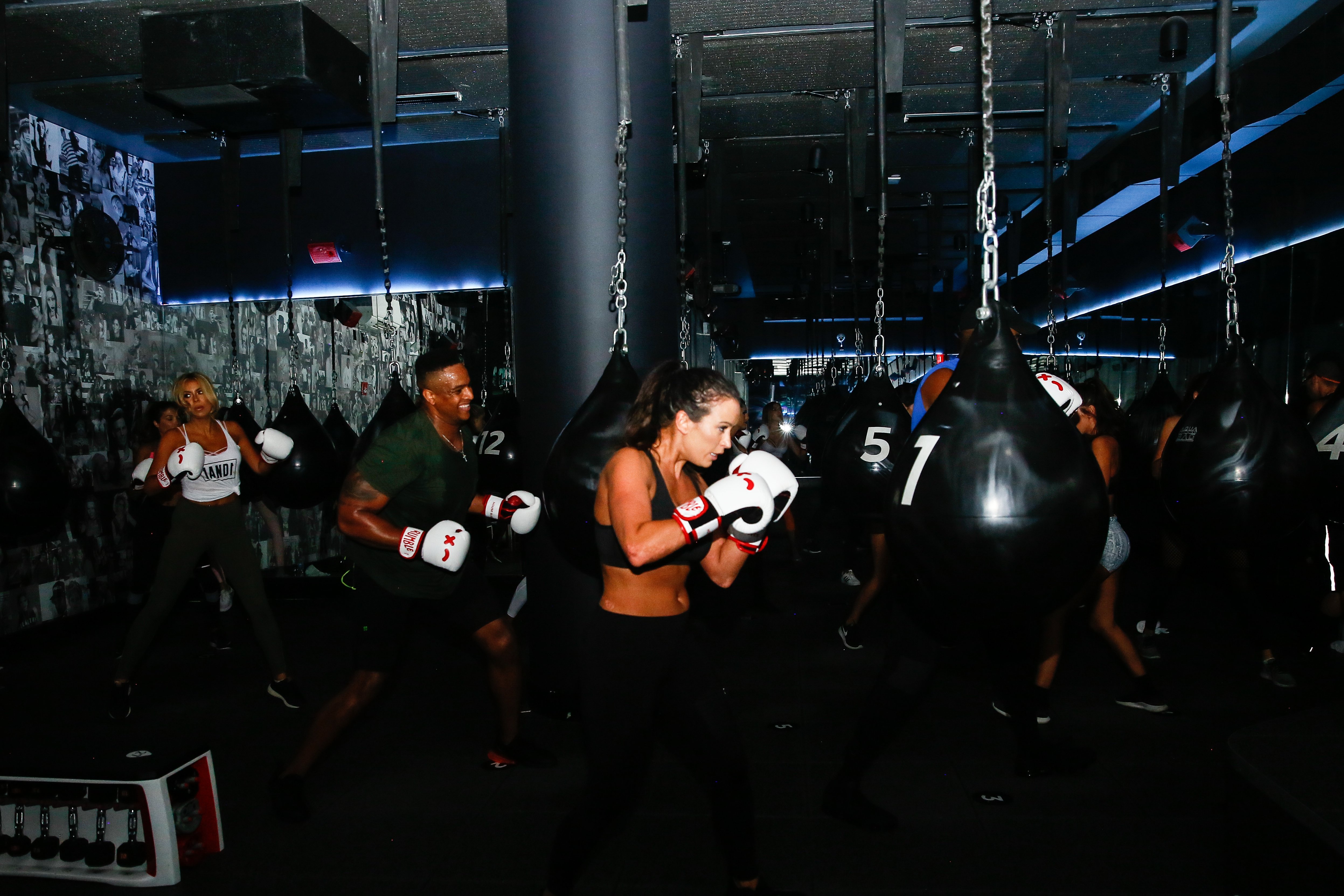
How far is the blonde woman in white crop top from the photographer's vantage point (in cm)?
405

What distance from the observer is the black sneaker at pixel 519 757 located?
3436mm

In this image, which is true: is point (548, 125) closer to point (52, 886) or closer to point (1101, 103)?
point (52, 886)

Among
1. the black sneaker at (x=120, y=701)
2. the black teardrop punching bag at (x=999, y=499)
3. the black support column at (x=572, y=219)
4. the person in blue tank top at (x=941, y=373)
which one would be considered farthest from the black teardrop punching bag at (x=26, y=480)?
the black teardrop punching bag at (x=999, y=499)

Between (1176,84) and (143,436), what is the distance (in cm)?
613

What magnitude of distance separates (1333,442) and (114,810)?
4.60 meters

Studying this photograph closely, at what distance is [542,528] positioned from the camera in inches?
146

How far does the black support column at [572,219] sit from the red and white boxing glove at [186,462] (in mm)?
1402

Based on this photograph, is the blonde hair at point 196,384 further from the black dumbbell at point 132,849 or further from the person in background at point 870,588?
the person in background at point 870,588

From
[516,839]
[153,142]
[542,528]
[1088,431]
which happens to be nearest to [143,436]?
[153,142]

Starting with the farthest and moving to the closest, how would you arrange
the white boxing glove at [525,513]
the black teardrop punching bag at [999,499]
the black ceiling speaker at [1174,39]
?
the black ceiling speaker at [1174,39] < the white boxing glove at [525,513] < the black teardrop punching bag at [999,499]

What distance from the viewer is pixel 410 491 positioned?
3072 millimetres

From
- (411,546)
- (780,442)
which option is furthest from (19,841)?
(780,442)

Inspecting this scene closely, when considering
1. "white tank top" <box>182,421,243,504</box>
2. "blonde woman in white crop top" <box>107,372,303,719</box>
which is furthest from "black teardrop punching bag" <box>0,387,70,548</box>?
"white tank top" <box>182,421,243,504</box>

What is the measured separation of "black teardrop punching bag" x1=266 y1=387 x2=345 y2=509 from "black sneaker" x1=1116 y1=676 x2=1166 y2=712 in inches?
162
